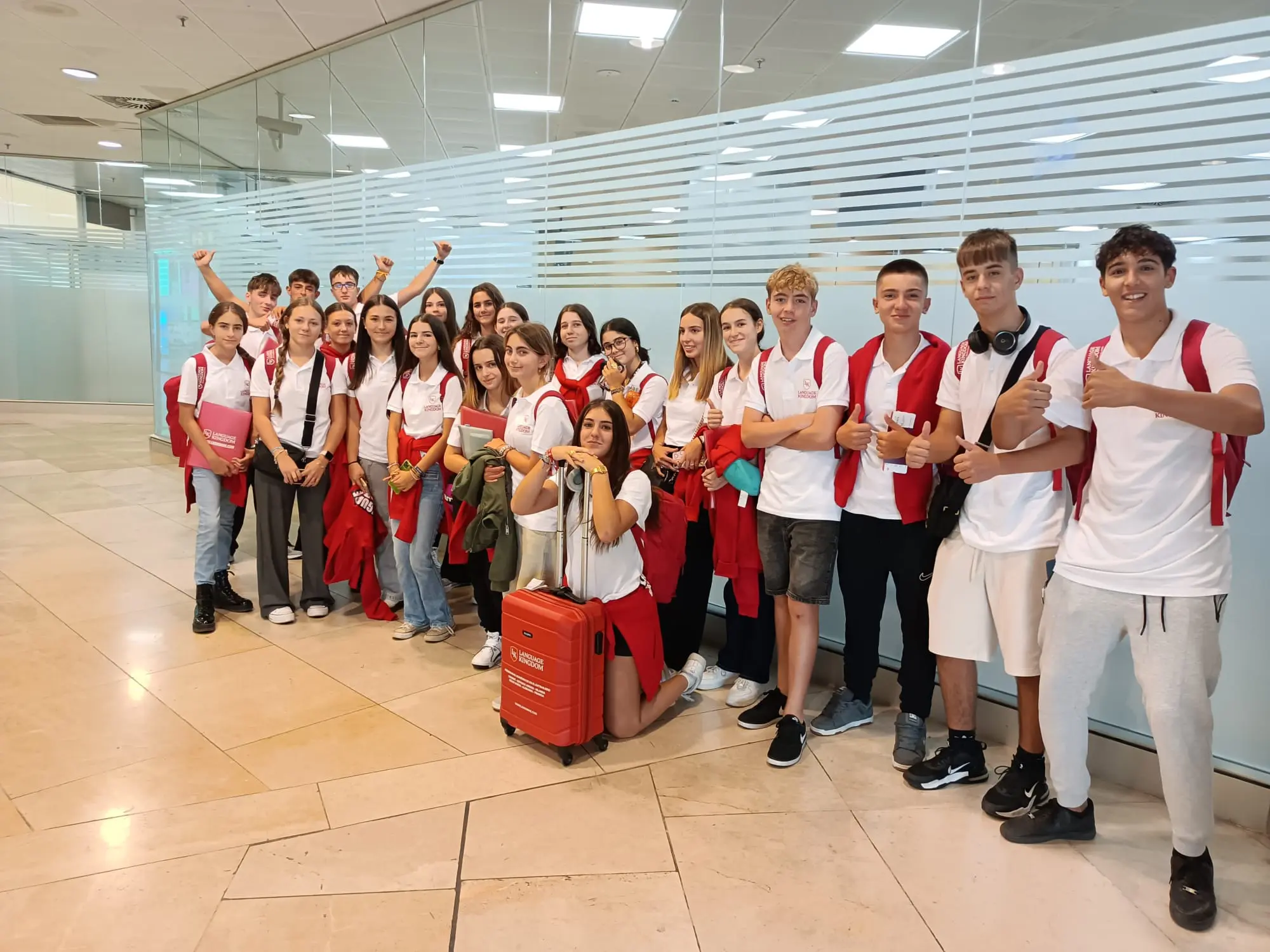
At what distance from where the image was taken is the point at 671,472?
375 cm

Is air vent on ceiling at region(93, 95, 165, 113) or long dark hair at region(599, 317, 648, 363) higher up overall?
air vent on ceiling at region(93, 95, 165, 113)

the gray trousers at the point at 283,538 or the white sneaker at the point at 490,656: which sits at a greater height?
the gray trousers at the point at 283,538

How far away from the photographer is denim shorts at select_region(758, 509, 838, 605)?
3.14 metres

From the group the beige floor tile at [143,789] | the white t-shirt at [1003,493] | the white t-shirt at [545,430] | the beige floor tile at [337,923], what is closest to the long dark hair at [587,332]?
the white t-shirt at [545,430]

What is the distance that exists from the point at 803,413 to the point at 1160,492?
49.1 inches

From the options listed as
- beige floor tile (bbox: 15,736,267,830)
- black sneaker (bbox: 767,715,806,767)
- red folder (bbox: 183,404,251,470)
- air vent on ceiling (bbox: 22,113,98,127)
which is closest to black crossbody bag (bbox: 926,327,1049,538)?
black sneaker (bbox: 767,715,806,767)

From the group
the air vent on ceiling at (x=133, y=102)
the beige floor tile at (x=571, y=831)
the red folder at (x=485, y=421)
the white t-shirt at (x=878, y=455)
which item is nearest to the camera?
the beige floor tile at (x=571, y=831)

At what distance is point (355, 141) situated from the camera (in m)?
6.80

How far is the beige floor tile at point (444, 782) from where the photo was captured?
8.95ft

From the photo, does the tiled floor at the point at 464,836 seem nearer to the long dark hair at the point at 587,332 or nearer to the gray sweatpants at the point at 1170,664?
the gray sweatpants at the point at 1170,664

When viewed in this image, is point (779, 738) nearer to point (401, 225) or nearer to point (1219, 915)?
point (1219, 915)

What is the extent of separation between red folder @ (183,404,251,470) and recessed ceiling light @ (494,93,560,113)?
2643 mm

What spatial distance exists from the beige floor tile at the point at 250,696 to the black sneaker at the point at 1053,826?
2507 mm

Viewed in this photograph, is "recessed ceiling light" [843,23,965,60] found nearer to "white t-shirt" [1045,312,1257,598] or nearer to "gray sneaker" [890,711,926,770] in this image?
"white t-shirt" [1045,312,1257,598]
